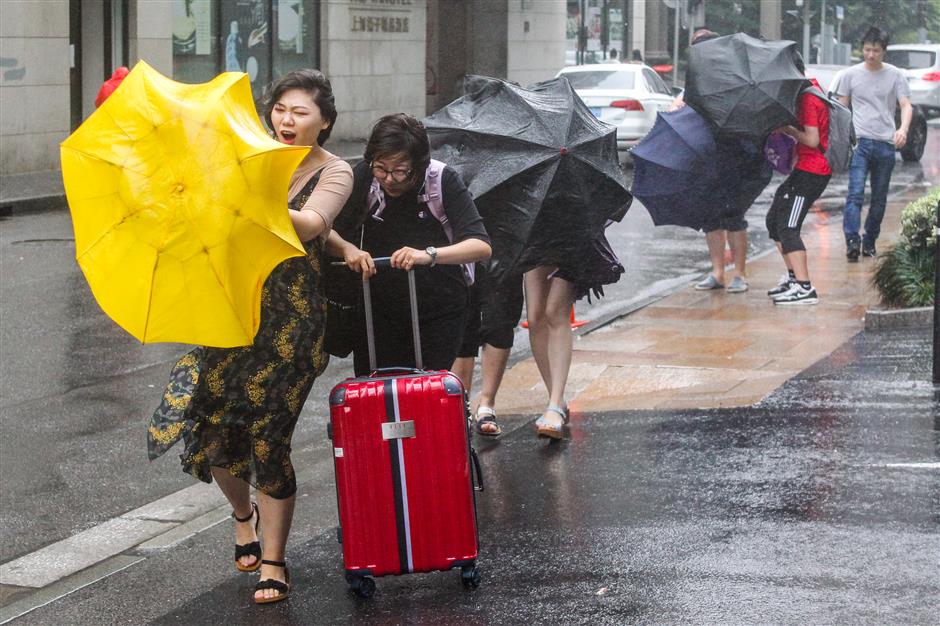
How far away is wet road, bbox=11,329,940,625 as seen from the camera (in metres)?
4.97

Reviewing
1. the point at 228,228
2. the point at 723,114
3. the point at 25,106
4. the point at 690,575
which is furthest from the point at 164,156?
the point at 25,106

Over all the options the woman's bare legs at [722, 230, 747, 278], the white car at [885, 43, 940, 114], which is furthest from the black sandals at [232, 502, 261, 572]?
the white car at [885, 43, 940, 114]

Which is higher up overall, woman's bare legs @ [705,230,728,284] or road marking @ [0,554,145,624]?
woman's bare legs @ [705,230,728,284]

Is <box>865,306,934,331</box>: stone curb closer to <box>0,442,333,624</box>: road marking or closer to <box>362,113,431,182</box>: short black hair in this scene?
<box>0,442,333,624</box>: road marking

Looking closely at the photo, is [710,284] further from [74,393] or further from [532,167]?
[532,167]

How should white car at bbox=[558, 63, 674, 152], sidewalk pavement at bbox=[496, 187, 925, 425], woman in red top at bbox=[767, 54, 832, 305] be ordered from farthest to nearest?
white car at bbox=[558, 63, 674, 152], woman in red top at bbox=[767, 54, 832, 305], sidewalk pavement at bbox=[496, 187, 925, 425]

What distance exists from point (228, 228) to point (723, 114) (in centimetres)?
688

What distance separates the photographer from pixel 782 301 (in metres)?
11.3

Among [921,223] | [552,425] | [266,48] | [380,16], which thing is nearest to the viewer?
[552,425]

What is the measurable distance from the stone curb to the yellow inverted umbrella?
6.39m

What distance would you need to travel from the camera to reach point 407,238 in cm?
536

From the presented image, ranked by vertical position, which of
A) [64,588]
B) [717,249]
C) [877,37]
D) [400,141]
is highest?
[877,37]

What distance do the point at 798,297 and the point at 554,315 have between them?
432cm

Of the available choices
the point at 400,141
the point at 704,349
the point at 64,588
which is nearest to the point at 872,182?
the point at 704,349
